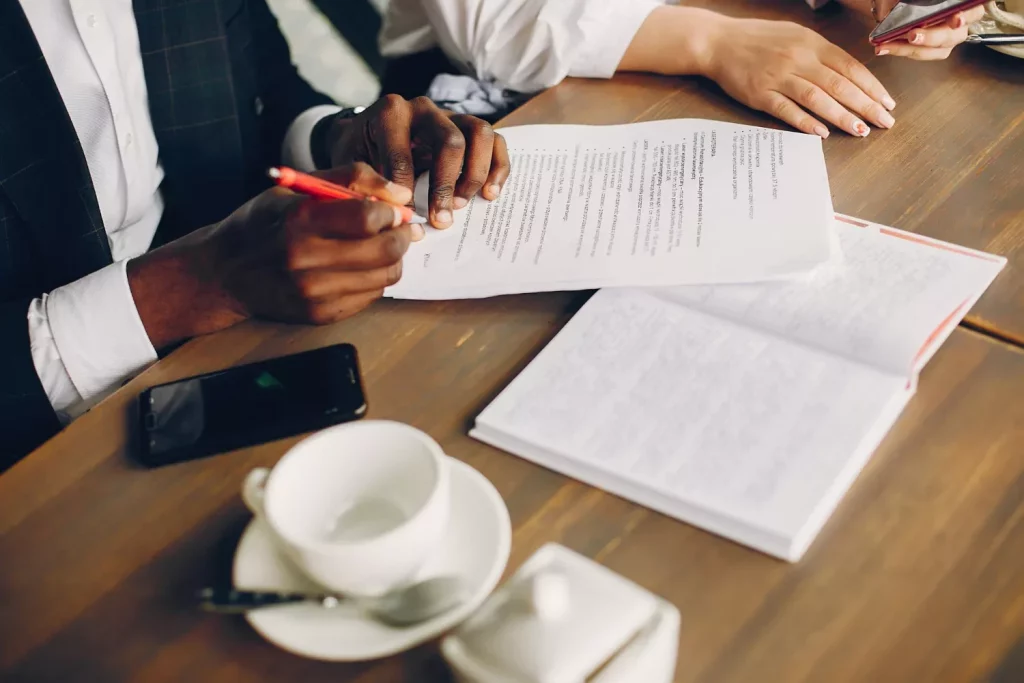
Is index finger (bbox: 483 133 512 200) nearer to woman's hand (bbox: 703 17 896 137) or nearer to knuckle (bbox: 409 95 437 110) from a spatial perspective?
knuckle (bbox: 409 95 437 110)

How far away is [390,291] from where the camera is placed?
73 centimetres

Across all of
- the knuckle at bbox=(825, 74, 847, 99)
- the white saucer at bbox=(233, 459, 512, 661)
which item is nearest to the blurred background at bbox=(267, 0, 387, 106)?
the knuckle at bbox=(825, 74, 847, 99)

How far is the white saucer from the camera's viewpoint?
459mm

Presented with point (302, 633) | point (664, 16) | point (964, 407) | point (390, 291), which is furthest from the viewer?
point (664, 16)

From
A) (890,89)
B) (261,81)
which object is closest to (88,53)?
(261,81)

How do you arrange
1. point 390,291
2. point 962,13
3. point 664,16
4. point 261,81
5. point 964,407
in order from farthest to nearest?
1. point 261,81
2. point 664,16
3. point 962,13
4. point 390,291
5. point 964,407

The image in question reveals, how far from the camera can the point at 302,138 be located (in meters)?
1.12

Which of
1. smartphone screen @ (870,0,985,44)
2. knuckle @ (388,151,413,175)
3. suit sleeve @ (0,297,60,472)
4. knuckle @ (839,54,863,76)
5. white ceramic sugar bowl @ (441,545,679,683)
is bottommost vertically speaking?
suit sleeve @ (0,297,60,472)

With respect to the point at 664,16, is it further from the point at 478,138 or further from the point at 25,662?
the point at 25,662

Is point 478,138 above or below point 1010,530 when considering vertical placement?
above

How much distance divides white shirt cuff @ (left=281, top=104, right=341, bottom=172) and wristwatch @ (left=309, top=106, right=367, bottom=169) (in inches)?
0.4

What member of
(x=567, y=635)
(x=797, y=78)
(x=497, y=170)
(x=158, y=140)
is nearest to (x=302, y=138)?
(x=158, y=140)

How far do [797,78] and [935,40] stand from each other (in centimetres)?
16

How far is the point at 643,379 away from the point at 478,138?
1.03 ft
